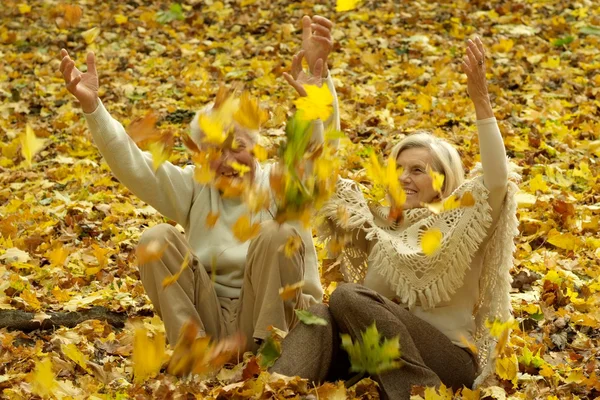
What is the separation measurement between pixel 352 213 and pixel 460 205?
1.39 ft

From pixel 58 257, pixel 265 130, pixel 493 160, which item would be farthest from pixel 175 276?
pixel 265 130

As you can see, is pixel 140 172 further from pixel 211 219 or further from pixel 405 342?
pixel 405 342

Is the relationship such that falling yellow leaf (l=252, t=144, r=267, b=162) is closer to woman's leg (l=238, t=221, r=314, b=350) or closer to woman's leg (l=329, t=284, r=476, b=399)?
woman's leg (l=238, t=221, r=314, b=350)

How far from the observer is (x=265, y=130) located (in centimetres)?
599

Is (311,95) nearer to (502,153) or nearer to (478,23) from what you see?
(502,153)

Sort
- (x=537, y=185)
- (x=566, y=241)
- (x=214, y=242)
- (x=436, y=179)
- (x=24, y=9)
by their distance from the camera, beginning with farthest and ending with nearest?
Result: (x=24, y=9), (x=537, y=185), (x=566, y=241), (x=214, y=242), (x=436, y=179)

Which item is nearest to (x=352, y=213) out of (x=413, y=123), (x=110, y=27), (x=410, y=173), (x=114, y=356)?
(x=410, y=173)

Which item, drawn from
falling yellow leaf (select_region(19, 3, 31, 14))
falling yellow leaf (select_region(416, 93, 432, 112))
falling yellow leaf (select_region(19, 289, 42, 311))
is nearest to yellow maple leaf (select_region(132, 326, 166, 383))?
falling yellow leaf (select_region(19, 289, 42, 311))

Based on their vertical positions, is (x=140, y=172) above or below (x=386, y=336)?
above

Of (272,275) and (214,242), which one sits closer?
(272,275)

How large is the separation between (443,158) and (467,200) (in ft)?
0.76

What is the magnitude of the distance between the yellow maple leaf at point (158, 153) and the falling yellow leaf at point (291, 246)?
1.89 ft

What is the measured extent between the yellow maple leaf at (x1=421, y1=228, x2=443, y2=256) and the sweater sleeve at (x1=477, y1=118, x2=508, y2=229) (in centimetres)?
21

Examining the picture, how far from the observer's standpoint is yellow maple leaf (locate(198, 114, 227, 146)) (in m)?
3.15
